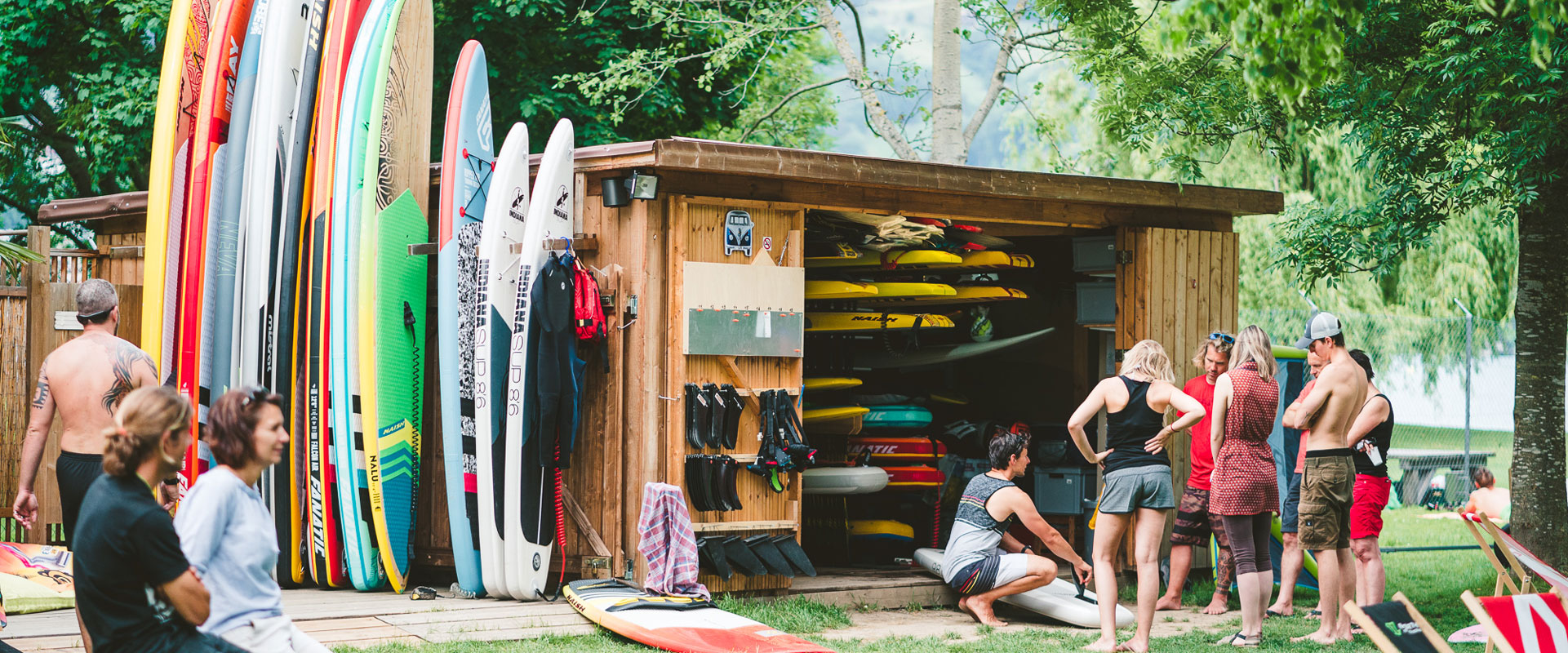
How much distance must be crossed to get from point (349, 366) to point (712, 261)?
1887 millimetres

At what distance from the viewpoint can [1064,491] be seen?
8641 mm

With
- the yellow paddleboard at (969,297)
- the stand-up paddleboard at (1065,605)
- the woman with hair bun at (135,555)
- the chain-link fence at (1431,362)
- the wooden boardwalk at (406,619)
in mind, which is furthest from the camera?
the chain-link fence at (1431,362)

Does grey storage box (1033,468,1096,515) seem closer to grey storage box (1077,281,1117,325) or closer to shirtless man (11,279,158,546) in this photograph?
grey storage box (1077,281,1117,325)

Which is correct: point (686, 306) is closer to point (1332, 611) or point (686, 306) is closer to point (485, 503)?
point (485, 503)

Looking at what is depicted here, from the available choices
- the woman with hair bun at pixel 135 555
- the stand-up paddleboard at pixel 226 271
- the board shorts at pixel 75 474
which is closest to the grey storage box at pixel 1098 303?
the stand-up paddleboard at pixel 226 271

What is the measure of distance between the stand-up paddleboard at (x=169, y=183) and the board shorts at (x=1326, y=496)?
18.1 feet

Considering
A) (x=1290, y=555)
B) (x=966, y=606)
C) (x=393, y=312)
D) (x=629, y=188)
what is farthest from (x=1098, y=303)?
(x=393, y=312)

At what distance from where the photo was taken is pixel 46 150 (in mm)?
15648

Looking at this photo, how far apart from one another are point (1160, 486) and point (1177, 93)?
317cm

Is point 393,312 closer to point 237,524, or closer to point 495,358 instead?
point 495,358

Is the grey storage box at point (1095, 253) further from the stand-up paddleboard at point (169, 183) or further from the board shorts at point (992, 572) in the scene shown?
the stand-up paddleboard at point (169, 183)

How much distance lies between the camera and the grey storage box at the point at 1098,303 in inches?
334

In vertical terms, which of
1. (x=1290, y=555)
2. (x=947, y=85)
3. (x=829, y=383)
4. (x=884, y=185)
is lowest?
(x=1290, y=555)

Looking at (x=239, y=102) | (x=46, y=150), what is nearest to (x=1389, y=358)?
(x=239, y=102)
